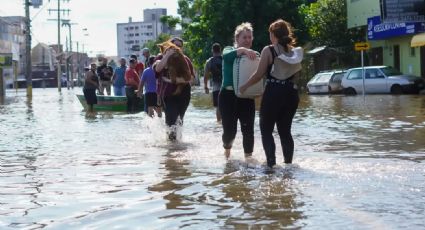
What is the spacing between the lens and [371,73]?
30.5 m

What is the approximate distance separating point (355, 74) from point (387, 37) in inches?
208

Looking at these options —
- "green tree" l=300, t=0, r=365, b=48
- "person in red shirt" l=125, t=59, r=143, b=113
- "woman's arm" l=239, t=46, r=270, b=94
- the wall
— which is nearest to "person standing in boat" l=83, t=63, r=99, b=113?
"person in red shirt" l=125, t=59, r=143, b=113

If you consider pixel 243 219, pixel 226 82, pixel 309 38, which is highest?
pixel 309 38

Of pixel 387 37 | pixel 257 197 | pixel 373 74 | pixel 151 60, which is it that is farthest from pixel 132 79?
pixel 387 37

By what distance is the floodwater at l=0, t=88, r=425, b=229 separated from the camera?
17.0 feet

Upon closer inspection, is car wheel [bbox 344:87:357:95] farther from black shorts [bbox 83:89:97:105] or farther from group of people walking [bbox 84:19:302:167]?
group of people walking [bbox 84:19:302:167]

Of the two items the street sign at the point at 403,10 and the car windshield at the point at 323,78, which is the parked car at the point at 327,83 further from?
the street sign at the point at 403,10

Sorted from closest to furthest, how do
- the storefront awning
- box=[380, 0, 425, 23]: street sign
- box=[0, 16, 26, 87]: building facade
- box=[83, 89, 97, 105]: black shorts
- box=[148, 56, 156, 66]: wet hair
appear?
box=[148, 56, 156, 66]: wet hair
box=[83, 89, 97, 105]: black shorts
the storefront awning
box=[380, 0, 425, 23]: street sign
box=[0, 16, 26, 87]: building facade

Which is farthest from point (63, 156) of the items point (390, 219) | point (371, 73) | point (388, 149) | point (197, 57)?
point (197, 57)

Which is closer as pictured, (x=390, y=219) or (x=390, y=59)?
(x=390, y=219)

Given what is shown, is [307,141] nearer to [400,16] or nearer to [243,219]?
[243,219]

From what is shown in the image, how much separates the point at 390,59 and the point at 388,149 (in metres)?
29.0

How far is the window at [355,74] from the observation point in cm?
3084

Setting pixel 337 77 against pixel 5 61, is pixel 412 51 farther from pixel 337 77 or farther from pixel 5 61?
pixel 5 61
